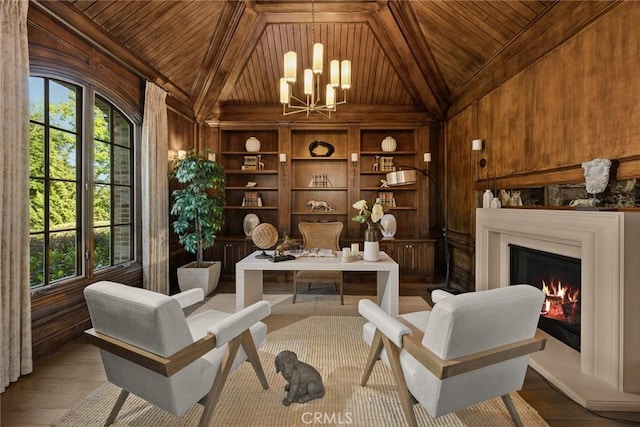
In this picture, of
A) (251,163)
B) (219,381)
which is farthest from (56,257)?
(251,163)

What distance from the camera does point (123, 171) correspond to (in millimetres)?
3689

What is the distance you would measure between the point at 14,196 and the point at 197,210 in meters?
1.99

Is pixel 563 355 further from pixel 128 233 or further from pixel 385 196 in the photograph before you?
pixel 128 233

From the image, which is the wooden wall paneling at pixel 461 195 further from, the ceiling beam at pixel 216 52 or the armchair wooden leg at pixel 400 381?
the ceiling beam at pixel 216 52

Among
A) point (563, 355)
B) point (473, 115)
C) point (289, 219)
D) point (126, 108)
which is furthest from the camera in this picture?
point (289, 219)

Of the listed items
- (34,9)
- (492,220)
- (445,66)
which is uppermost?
(445,66)

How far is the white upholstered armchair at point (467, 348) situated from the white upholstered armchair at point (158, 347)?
Answer: 3.06 ft

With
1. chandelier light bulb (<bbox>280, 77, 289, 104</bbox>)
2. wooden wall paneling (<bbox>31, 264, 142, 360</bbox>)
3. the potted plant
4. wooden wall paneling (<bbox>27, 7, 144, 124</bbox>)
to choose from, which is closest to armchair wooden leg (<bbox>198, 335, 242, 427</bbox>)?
wooden wall paneling (<bbox>31, 264, 142, 360</bbox>)

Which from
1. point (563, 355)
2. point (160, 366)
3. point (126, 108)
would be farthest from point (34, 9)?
point (563, 355)

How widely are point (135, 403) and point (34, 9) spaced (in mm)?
3058

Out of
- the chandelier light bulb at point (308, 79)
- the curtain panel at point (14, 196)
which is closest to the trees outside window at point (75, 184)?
the curtain panel at point (14, 196)

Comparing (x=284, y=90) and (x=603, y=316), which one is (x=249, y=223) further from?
(x=603, y=316)

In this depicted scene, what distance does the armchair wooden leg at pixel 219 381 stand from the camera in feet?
5.17

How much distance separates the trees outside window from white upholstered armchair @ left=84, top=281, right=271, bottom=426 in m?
1.63
